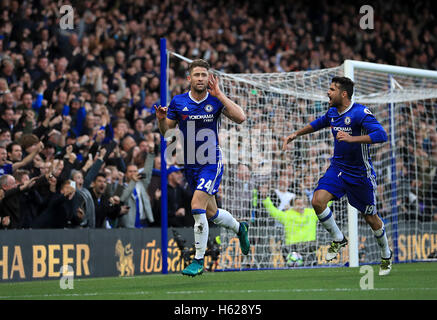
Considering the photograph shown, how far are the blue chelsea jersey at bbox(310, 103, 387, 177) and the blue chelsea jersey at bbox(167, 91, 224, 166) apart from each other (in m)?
1.76

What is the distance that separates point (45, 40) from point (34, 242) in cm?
583

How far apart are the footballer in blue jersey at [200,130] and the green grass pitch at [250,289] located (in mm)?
742

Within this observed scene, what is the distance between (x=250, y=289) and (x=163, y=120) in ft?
7.56

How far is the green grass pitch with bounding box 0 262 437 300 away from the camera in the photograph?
6.93 m

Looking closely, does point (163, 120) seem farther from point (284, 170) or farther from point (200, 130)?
point (284, 170)

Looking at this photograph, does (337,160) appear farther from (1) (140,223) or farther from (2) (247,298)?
(1) (140,223)

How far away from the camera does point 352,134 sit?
966 cm

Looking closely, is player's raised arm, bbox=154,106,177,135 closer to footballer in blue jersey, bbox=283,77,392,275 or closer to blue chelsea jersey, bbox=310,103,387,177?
footballer in blue jersey, bbox=283,77,392,275

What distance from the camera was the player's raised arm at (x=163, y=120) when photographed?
28.5 feet

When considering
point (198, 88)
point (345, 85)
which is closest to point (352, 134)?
point (345, 85)

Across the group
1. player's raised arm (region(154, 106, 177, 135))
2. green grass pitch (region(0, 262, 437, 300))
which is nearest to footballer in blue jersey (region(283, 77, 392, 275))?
green grass pitch (region(0, 262, 437, 300))

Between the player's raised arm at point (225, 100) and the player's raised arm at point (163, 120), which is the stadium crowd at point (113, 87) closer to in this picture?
the player's raised arm at point (163, 120)

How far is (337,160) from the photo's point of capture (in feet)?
32.5

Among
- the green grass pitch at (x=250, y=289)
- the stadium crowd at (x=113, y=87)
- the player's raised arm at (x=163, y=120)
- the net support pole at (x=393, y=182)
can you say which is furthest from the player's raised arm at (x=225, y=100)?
the net support pole at (x=393, y=182)
